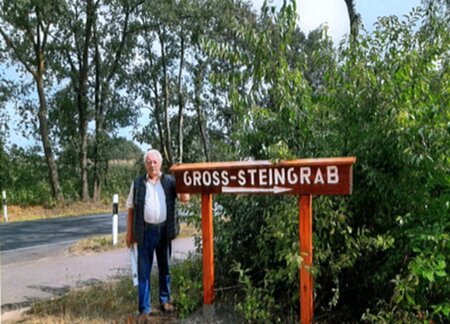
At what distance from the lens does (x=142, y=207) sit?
457 cm

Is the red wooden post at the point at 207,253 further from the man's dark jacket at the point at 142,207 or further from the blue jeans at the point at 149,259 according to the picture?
the blue jeans at the point at 149,259

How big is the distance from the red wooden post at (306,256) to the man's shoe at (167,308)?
1.53 metres

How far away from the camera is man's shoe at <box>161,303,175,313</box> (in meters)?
4.66

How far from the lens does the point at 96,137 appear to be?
23688 mm

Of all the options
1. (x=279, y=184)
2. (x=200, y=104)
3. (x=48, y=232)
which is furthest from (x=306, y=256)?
(x=200, y=104)

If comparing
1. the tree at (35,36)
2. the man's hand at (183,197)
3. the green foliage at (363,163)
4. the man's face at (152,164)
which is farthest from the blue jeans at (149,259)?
the tree at (35,36)

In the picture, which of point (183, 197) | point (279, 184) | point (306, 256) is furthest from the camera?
point (183, 197)

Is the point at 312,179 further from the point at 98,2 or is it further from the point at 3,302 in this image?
the point at 98,2

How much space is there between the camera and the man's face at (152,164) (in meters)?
4.61

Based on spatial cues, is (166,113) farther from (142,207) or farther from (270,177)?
→ (270,177)

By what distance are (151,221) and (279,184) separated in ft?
4.94

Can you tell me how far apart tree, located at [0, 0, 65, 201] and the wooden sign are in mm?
16915

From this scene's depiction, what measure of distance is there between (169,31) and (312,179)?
2651 centimetres

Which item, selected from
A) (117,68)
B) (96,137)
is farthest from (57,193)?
(117,68)
